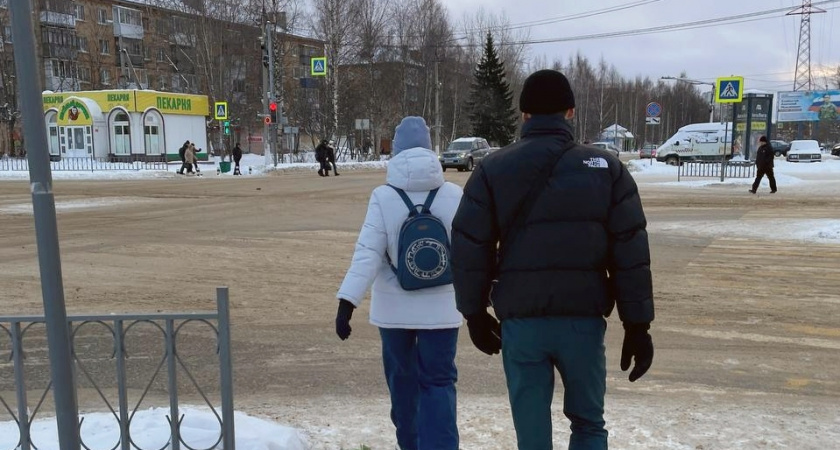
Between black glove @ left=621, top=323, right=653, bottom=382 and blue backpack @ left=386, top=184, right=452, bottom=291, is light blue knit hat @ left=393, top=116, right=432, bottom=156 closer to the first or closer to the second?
blue backpack @ left=386, top=184, right=452, bottom=291

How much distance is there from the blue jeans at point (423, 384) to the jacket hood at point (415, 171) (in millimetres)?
718

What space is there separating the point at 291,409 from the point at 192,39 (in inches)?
2052

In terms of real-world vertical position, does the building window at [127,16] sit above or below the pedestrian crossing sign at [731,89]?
above

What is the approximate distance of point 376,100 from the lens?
51.5 meters

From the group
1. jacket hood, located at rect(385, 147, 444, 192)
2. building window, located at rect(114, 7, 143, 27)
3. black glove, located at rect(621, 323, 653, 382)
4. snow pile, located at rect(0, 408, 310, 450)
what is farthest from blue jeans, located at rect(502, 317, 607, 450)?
building window, located at rect(114, 7, 143, 27)

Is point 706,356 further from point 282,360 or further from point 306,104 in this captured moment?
point 306,104

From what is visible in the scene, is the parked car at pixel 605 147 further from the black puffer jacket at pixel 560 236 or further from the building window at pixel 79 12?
the building window at pixel 79 12

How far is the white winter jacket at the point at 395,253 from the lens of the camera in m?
3.20

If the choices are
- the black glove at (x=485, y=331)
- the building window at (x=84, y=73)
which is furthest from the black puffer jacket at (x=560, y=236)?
the building window at (x=84, y=73)

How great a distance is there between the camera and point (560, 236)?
7.80 feet

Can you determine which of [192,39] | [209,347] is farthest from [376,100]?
[209,347]

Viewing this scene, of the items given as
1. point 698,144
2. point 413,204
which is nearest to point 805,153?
point 698,144

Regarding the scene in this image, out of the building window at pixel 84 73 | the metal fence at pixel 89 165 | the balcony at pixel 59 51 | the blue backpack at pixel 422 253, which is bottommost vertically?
the metal fence at pixel 89 165

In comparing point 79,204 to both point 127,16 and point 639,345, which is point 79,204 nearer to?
point 639,345
